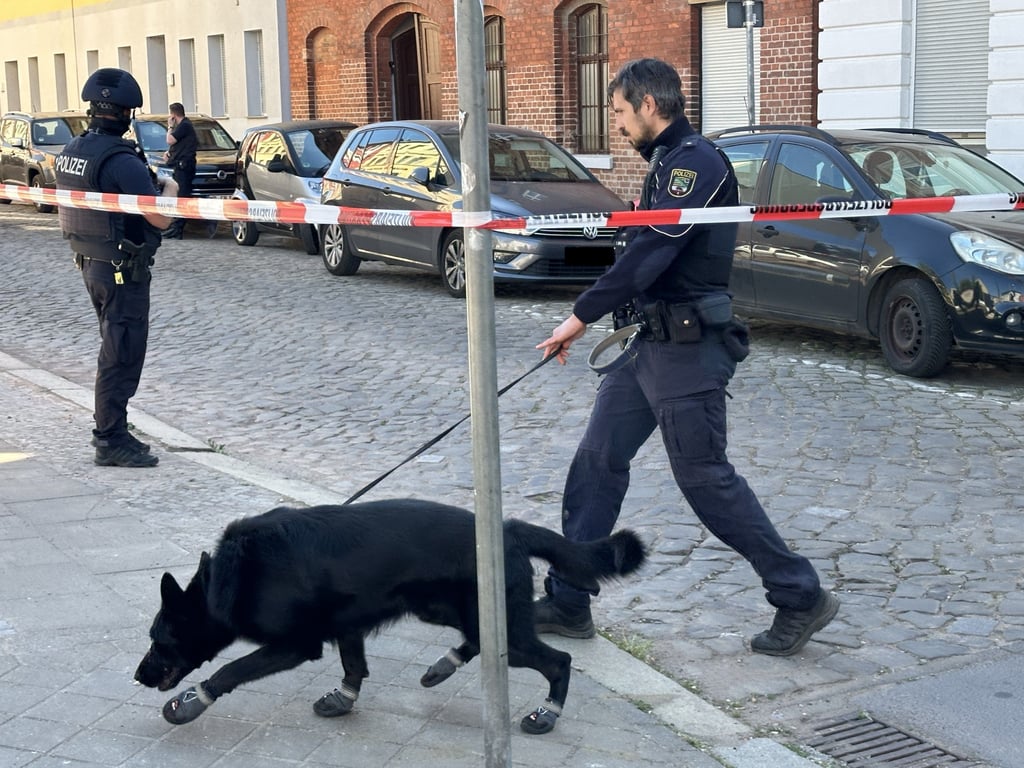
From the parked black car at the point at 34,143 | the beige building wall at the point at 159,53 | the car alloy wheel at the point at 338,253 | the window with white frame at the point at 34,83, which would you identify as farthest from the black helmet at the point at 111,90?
the window with white frame at the point at 34,83

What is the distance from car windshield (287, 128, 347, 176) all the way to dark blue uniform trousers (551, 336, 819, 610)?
1354cm

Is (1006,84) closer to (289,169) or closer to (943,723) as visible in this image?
(289,169)

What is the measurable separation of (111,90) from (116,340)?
122cm

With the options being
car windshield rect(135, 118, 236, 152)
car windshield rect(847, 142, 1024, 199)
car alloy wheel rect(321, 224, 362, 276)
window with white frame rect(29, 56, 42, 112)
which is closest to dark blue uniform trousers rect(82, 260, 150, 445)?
car windshield rect(847, 142, 1024, 199)

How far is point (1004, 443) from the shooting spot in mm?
7535

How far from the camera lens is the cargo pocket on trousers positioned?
4457 millimetres

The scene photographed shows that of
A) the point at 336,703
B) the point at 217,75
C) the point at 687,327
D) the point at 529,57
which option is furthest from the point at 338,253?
the point at 217,75

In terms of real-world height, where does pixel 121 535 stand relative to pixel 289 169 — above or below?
below

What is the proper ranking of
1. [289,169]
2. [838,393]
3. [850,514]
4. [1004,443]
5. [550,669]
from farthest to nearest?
1. [289,169]
2. [838,393]
3. [1004,443]
4. [850,514]
5. [550,669]

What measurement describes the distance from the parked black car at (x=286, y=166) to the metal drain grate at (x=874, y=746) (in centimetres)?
1350

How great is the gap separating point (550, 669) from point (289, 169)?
1453cm

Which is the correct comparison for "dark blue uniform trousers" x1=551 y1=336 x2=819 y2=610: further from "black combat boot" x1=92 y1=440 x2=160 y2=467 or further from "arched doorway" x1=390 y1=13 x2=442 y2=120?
"arched doorway" x1=390 y1=13 x2=442 y2=120

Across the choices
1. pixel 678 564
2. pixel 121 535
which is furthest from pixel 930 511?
pixel 121 535

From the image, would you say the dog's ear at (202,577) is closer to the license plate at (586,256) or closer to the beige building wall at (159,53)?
the license plate at (586,256)
